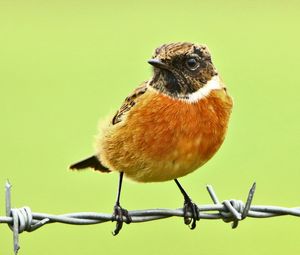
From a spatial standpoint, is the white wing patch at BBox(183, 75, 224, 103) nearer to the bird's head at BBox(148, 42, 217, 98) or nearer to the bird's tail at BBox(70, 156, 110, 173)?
the bird's head at BBox(148, 42, 217, 98)

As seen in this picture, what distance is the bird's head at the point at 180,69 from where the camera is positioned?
233 inches

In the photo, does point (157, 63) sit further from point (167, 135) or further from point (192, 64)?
point (167, 135)

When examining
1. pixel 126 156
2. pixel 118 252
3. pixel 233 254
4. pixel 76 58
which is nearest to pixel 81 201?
pixel 118 252

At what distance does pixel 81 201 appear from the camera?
970 centimetres

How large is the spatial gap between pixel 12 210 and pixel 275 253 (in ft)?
16.3

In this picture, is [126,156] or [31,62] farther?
[31,62]

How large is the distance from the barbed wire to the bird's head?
2.84 ft

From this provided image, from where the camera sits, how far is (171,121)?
585 centimetres

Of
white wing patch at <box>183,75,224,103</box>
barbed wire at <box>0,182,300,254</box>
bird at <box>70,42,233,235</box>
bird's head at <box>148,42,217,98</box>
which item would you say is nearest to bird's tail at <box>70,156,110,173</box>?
bird at <box>70,42,233,235</box>

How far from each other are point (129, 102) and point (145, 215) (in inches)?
42.0

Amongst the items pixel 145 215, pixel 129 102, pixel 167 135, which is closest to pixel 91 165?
pixel 129 102

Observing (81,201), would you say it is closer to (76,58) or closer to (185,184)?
(185,184)

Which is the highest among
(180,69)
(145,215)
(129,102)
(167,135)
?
(180,69)

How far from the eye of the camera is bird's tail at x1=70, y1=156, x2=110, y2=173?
654cm
